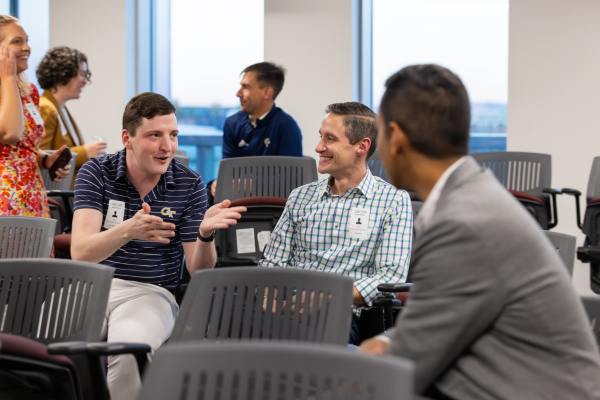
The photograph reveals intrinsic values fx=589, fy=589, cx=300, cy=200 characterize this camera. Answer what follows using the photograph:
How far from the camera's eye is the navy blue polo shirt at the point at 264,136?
4.34 metres

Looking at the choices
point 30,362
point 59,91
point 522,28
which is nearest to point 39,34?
point 59,91

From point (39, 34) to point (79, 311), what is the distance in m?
5.79

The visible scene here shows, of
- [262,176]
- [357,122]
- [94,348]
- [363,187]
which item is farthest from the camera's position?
[262,176]

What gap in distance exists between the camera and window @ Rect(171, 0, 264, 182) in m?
6.73

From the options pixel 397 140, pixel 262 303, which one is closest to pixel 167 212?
pixel 262 303

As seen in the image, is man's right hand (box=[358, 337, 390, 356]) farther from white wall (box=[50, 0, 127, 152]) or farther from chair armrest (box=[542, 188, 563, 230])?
white wall (box=[50, 0, 127, 152])

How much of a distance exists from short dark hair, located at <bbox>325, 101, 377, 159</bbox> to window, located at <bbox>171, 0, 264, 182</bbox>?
432 cm

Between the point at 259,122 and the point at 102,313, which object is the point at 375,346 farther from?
the point at 259,122

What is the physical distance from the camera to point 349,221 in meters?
2.38

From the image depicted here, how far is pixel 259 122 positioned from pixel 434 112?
341 cm

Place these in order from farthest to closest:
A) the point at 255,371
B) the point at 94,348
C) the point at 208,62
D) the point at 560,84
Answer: the point at 208,62 < the point at 560,84 < the point at 94,348 < the point at 255,371

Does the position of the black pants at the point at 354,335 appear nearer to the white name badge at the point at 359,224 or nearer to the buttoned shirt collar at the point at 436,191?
the white name badge at the point at 359,224

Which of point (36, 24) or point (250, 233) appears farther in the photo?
point (36, 24)

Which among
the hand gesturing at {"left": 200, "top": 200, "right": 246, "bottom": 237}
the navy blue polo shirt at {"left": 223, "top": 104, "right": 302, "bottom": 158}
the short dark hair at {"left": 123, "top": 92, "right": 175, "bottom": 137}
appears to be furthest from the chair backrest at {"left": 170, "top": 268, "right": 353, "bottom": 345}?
the navy blue polo shirt at {"left": 223, "top": 104, "right": 302, "bottom": 158}
